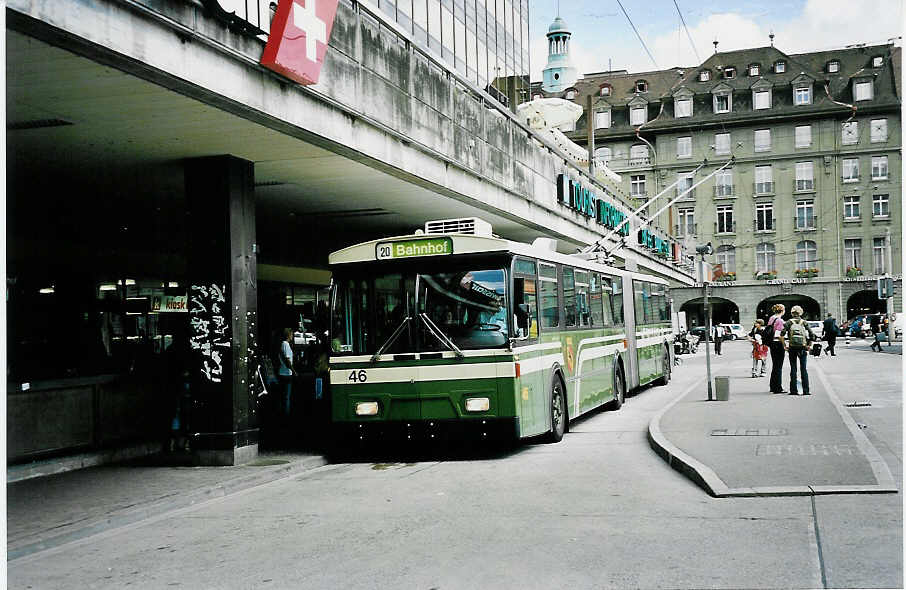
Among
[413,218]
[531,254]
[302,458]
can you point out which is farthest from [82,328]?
[531,254]

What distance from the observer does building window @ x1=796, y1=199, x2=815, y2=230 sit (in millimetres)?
77875

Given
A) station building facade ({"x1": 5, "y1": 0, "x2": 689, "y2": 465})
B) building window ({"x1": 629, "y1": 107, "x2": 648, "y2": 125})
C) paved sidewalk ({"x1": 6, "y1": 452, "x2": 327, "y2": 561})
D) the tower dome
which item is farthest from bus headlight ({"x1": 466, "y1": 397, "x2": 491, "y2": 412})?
building window ({"x1": 629, "y1": 107, "x2": 648, "y2": 125})

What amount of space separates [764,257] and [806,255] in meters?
3.45

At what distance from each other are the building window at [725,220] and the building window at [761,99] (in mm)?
8384

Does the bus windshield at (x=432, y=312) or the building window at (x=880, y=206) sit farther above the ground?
the building window at (x=880, y=206)

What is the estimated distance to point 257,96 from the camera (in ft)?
36.3

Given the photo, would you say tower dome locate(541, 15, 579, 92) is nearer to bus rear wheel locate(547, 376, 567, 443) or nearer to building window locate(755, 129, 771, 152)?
building window locate(755, 129, 771, 152)

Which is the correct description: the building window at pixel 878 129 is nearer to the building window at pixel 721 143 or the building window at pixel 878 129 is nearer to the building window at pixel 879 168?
the building window at pixel 879 168

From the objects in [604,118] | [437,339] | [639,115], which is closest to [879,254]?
[639,115]

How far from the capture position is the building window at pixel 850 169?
251 feet

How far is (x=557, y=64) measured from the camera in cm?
8394

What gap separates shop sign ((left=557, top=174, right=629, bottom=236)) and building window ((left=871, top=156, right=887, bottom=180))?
146ft

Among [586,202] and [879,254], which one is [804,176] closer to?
[879,254]

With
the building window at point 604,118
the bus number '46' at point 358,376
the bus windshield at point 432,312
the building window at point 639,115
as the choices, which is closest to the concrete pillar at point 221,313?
the bus number '46' at point 358,376
